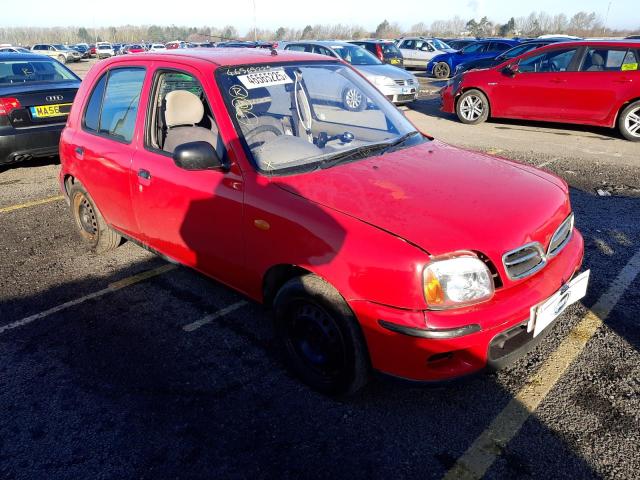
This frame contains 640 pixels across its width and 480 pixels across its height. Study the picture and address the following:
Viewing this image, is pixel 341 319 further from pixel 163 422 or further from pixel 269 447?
pixel 163 422

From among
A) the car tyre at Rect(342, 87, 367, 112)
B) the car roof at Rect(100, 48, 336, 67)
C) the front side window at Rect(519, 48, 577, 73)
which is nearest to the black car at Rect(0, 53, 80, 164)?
the car roof at Rect(100, 48, 336, 67)

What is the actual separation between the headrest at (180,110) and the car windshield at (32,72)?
5212 millimetres

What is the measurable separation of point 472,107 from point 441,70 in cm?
1091

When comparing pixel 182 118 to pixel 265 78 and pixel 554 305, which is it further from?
pixel 554 305

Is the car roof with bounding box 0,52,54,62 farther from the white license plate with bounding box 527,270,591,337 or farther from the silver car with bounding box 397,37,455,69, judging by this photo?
the silver car with bounding box 397,37,455,69

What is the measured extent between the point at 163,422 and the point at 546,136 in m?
9.02

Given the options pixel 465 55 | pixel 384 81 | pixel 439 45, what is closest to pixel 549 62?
pixel 384 81

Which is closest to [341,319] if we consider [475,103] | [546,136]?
[546,136]

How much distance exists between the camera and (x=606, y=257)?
13.9 ft

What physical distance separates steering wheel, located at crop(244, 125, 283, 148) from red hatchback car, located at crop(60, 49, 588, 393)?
11mm

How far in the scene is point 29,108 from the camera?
22.4 feet

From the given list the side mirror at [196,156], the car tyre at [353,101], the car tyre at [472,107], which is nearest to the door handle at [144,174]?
the side mirror at [196,156]

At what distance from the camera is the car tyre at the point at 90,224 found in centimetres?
439

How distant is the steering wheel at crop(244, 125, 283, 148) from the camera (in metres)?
2.99
